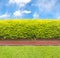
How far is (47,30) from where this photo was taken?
14164 millimetres

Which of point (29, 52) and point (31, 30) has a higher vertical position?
point (31, 30)

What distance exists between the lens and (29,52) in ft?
33.2

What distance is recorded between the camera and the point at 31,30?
14.2 m

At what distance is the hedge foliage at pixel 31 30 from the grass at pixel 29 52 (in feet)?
11.2

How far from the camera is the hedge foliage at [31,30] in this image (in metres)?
14.2

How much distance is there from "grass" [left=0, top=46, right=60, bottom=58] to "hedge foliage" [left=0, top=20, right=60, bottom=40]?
3.40 meters

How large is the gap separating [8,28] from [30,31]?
4.31 ft

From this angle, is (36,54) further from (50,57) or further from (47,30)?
(47,30)

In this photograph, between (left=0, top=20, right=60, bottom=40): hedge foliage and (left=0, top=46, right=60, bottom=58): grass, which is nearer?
(left=0, top=46, right=60, bottom=58): grass

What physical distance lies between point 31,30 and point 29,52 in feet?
13.6

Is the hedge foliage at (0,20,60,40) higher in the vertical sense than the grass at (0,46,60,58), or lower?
higher

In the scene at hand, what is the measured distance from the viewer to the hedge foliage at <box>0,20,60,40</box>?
14.2 metres

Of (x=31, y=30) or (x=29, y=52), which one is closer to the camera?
(x=29, y=52)

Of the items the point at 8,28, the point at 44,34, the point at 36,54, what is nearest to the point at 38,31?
the point at 44,34
